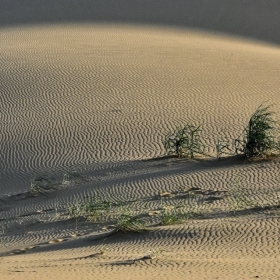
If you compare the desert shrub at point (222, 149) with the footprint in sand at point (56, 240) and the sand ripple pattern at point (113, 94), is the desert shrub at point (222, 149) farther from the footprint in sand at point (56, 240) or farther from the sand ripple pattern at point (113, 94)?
the footprint in sand at point (56, 240)

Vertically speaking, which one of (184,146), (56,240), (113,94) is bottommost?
(56,240)

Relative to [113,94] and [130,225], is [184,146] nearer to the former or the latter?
[130,225]

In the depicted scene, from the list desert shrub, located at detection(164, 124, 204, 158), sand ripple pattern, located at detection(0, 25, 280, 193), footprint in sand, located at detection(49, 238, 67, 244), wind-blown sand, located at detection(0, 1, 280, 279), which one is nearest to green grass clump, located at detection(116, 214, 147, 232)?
wind-blown sand, located at detection(0, 1, 280, 279)

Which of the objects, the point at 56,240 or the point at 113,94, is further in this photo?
the point at 113,94

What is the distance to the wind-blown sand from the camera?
20.4ft

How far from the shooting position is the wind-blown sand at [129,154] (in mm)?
6230

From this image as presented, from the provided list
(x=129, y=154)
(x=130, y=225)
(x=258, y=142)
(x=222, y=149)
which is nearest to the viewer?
(x=130, y=225)

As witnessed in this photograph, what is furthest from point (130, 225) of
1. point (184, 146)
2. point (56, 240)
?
point (184, 146)

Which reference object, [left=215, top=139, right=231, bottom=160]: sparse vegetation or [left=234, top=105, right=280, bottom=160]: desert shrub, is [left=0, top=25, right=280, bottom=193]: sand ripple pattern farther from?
[left=234, top=105, right=280, bottom=160]: desert shrub

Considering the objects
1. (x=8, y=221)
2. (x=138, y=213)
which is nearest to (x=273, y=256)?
(x=138, y=213)

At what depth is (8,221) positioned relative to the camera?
8438 millimetres

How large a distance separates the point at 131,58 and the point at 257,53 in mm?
3783

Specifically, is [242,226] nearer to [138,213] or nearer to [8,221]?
[138,213]

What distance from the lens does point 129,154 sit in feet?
35.9
